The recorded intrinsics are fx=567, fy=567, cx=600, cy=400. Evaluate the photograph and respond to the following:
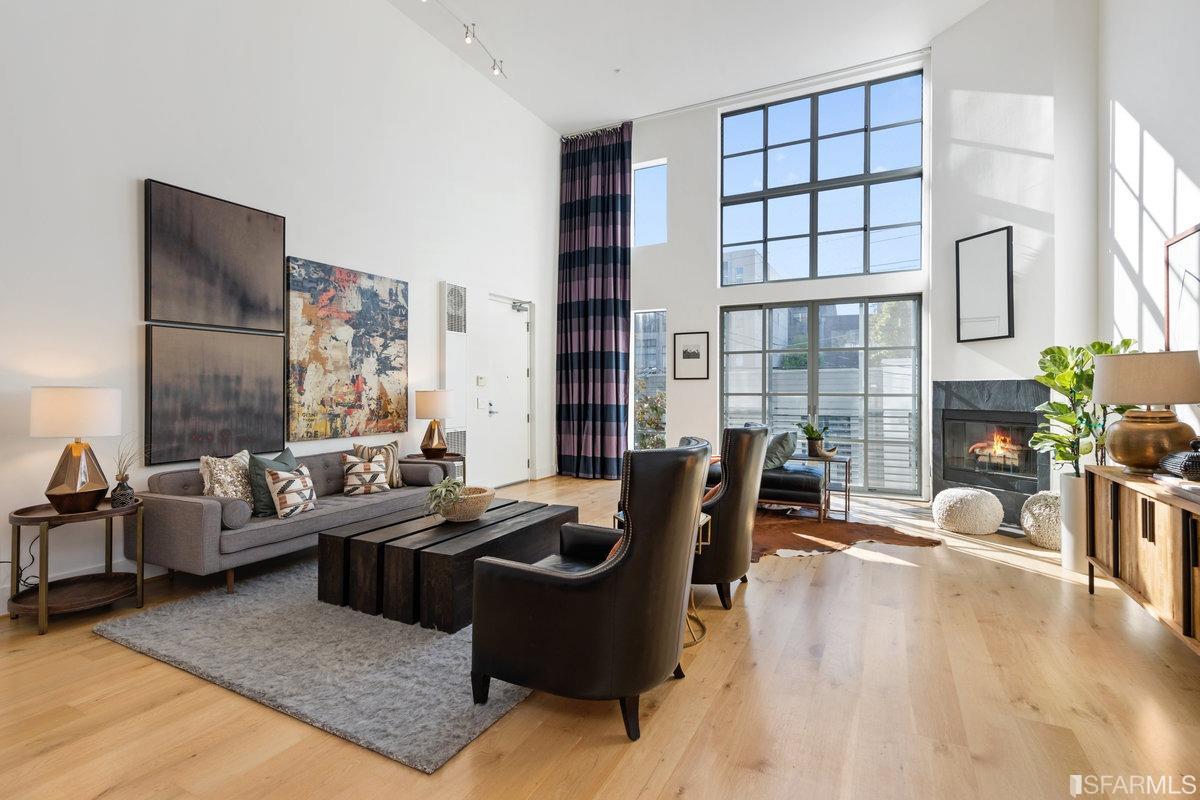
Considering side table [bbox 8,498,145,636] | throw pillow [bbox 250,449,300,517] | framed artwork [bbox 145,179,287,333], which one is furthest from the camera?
throw pillow [bbox 250,449,300,517]

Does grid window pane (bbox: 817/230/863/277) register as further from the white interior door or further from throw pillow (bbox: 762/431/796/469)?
Result: the white interior door

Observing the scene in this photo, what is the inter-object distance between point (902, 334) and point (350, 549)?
5669 millimetres

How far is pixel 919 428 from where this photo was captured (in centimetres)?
599

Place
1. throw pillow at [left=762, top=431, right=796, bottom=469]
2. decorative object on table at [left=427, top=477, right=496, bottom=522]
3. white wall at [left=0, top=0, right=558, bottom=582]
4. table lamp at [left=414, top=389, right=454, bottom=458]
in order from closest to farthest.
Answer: white wall at [left=0, top=0, right=558, bottom=582], decorative object on table at [left=427, top=477, right=496, bottom=522], table lamp at [left=414, top=389, right=454, bottom=458], throw pillow at [left=762, top=431, right=796, bottom=469]

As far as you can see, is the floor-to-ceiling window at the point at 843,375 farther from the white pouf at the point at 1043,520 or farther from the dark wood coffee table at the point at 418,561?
the dark wood coffee table at the point at 418,561

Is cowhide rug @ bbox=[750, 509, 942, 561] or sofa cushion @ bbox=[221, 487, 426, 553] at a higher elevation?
sofa cushion @ bbox=[221, 487, 426, 553]

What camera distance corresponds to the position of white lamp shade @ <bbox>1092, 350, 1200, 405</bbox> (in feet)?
8.27

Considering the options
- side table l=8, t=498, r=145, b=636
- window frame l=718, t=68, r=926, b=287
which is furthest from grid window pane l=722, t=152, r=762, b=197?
side table l=8, t=498, r=145, b=636

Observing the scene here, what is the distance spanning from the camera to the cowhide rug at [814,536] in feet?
13.8

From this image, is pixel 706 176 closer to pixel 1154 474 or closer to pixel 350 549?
pixel 1154 474

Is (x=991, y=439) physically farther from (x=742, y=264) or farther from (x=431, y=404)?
(x=431, y=404)

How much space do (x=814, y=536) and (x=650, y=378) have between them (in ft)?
11.2

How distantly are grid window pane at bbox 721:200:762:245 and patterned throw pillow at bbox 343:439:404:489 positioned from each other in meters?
4.66

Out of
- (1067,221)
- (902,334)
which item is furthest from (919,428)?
(1067,221)
